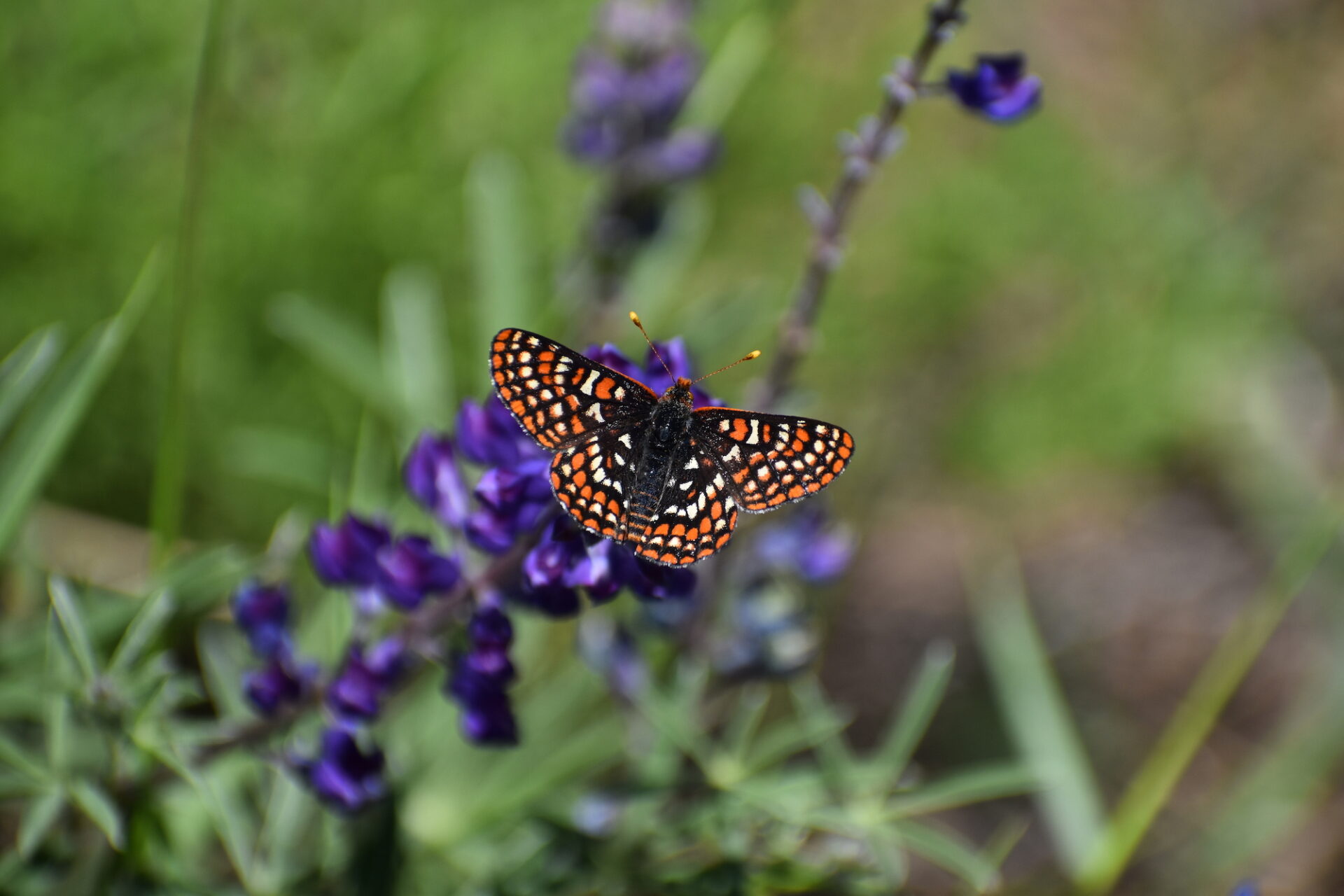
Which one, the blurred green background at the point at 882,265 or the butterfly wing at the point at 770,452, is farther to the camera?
the blurred green background at the point at 882,265

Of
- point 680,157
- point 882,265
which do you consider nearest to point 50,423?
point 680,157

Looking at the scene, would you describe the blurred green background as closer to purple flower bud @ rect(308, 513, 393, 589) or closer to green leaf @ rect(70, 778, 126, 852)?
purple flower bud @ rect(308, 513, 393, 589)

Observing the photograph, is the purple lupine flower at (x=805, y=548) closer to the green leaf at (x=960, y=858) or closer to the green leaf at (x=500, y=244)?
the green leaf at (x=960, y=858)

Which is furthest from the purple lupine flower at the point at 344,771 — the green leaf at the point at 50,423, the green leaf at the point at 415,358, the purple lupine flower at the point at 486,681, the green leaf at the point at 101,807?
the green leaf at the point at 415,358

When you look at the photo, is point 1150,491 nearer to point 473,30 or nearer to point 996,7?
point 996,7

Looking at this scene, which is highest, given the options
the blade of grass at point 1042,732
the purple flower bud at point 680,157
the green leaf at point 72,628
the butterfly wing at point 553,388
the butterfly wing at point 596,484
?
the purple flower bud at point 680,157

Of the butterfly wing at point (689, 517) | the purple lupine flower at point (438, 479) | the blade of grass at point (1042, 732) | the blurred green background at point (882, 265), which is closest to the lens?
the butterfly wing at point (689, 517)

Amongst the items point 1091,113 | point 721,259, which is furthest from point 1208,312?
point 721,259
